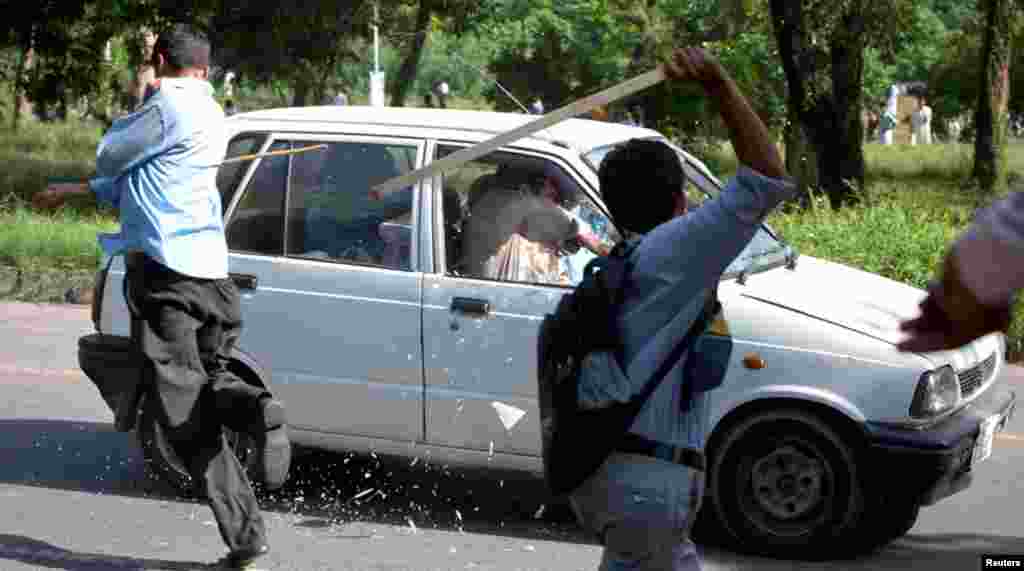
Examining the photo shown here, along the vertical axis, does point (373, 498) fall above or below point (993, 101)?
below

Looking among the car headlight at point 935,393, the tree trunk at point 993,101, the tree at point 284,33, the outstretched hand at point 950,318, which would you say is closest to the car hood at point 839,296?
the car headlight at point 935,393

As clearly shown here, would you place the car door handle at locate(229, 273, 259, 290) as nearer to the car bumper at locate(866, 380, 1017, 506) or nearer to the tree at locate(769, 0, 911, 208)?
the car bumper at locate(866, 380, 1017, 506)

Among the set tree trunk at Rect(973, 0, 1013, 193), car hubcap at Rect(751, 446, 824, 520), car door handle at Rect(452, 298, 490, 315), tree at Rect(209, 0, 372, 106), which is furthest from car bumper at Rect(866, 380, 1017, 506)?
tree trunk at Rect(973, 0, 1013, 193)

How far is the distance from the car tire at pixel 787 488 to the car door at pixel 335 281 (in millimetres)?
1334

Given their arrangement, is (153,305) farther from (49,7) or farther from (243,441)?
(49,7)

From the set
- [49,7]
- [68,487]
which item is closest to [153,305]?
[68,487]

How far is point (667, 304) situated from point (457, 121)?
372 cm

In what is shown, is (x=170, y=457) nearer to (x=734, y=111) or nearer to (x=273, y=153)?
(x=273, y=153)

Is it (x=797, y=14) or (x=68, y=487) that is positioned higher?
(x=797, y=14)

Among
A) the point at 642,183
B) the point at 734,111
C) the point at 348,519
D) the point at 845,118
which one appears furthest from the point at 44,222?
the point at 734,111

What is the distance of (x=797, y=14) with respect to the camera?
1747 centimetres

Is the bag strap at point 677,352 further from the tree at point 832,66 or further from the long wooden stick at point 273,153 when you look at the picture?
the tree at point 832,66

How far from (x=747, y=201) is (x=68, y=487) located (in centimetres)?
507

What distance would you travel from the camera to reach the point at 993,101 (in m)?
27.5
